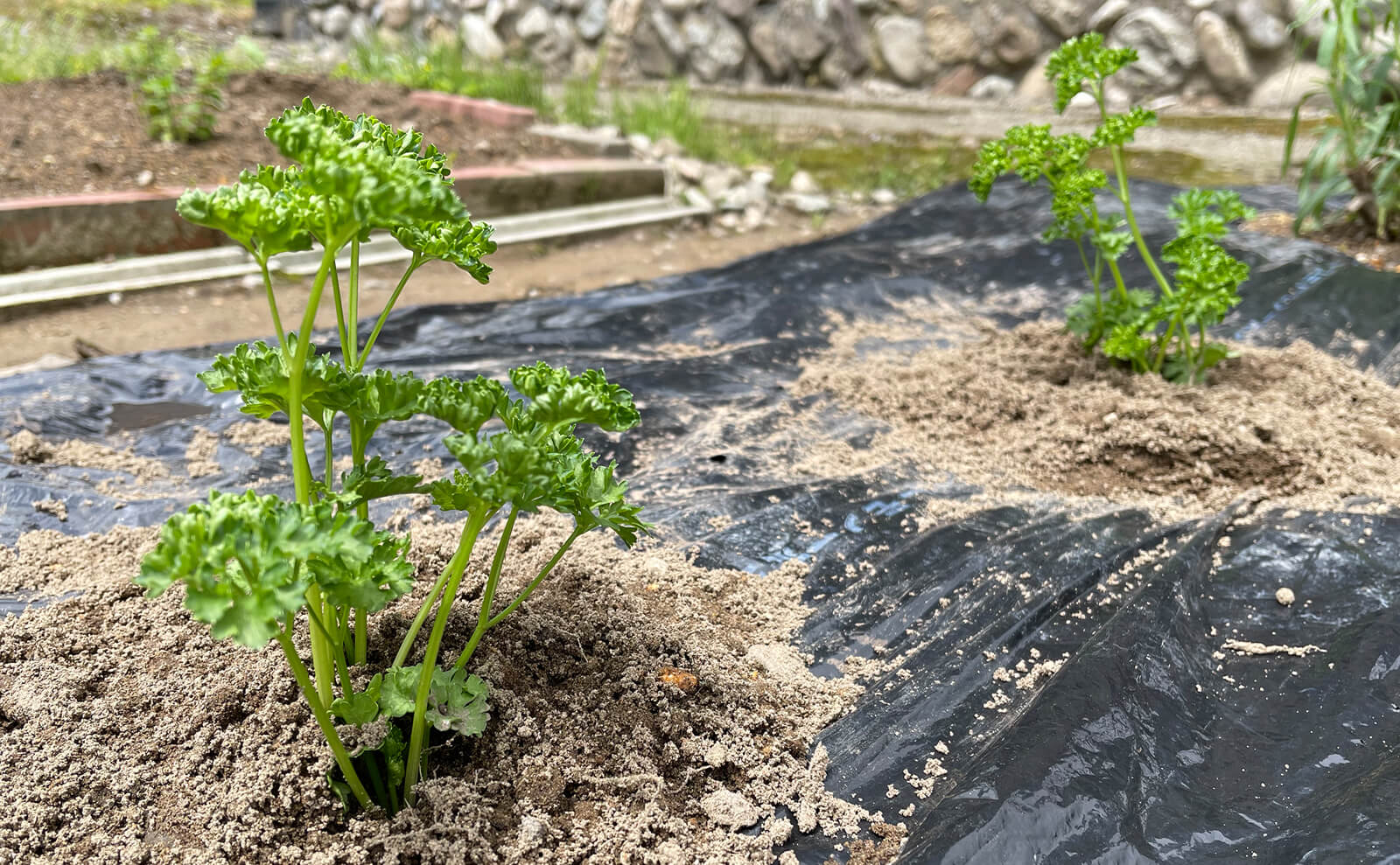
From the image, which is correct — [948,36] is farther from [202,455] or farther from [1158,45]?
[202,455]

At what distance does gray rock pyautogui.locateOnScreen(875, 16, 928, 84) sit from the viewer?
8.61m

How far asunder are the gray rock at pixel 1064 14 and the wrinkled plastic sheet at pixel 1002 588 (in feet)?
16.4

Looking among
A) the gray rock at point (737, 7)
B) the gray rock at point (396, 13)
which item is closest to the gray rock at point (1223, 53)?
the gray rock at point (737, 7)

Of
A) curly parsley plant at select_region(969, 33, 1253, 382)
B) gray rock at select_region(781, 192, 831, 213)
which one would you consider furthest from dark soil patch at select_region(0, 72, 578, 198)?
curly parsley plant at select_region(969, 33, 1253, 382)

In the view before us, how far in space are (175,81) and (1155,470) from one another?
525 cm

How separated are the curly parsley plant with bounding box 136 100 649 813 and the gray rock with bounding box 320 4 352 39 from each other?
39.4 feet

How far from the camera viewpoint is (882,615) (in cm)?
198

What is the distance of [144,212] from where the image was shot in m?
4.15

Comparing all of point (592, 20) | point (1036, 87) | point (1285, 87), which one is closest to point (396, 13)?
point (592, 20)

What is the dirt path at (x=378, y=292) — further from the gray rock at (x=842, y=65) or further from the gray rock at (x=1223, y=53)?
the gray rock at (x=1223, y=53)

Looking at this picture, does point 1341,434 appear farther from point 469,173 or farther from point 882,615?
point 469,173

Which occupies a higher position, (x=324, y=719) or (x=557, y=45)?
Result: (x=557, y=45)

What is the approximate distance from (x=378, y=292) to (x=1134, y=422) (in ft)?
11.1

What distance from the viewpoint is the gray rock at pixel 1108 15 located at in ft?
25.0
